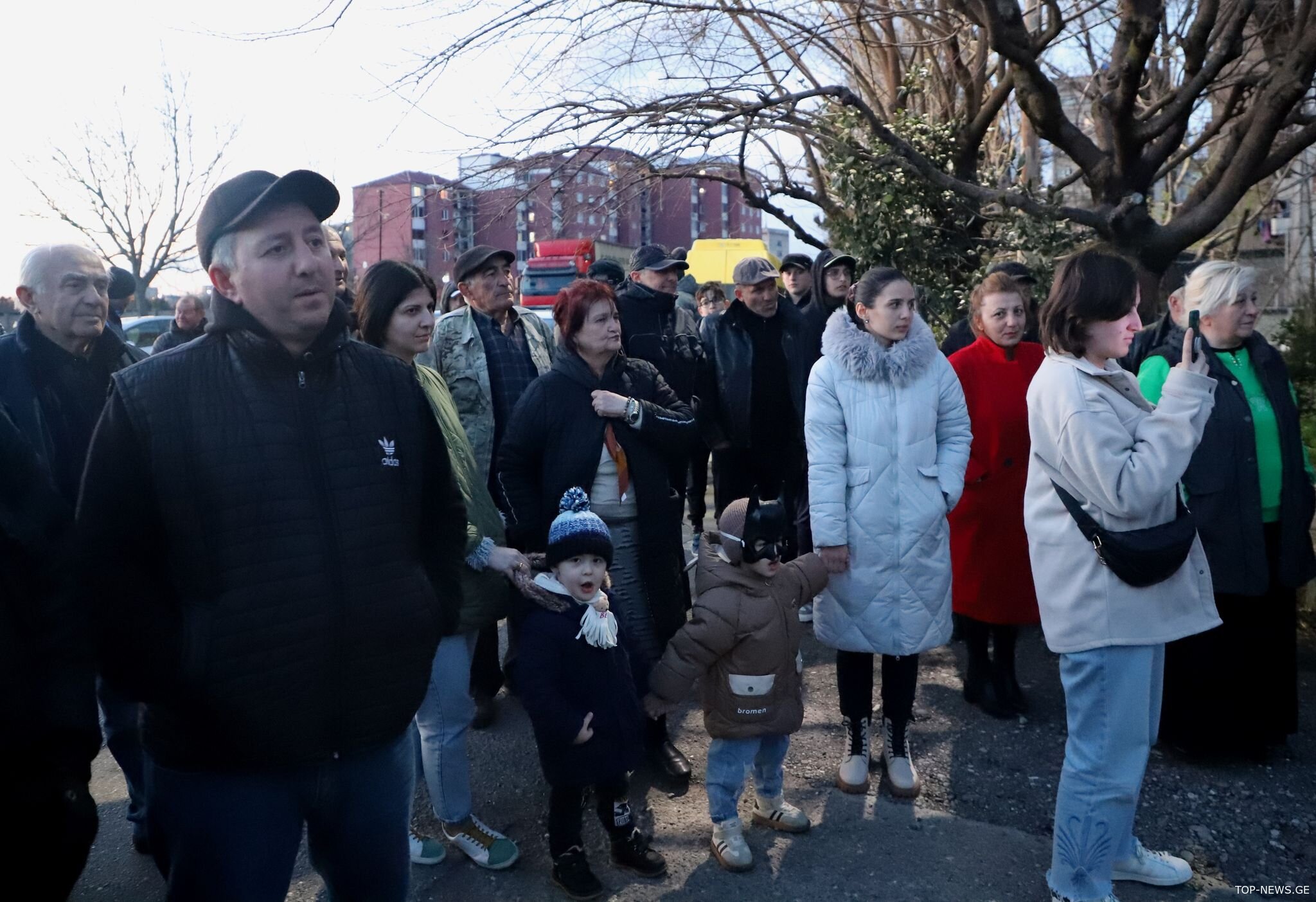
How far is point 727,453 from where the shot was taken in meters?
5.75

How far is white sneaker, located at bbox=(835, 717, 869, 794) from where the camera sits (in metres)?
3.68

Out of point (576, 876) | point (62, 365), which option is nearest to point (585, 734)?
point (576, 876)

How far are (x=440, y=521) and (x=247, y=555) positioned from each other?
0.50 meters

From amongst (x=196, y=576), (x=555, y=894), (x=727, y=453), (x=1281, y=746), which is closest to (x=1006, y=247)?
(x=727, y=453)

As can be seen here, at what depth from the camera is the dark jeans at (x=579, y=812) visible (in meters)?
3.06

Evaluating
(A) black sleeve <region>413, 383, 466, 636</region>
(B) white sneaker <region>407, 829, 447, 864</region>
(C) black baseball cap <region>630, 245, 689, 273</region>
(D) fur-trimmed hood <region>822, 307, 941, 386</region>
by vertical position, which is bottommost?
(B) white sneaker <region>407, 829, 447, 864</region>

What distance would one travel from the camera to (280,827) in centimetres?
190

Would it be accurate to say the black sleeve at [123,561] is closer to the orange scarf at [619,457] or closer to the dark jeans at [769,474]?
the orange scarf at [619,457]

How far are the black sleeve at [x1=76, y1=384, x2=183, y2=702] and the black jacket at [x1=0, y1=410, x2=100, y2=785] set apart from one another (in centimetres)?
5

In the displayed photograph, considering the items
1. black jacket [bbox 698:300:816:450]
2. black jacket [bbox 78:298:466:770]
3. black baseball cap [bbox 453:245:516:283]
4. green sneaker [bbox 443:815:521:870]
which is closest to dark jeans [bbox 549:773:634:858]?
green sneaker [bbox 443:815:521:870]

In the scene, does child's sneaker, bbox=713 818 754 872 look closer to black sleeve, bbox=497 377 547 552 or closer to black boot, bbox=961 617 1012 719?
black sleeve, bbox=497 377 547 552

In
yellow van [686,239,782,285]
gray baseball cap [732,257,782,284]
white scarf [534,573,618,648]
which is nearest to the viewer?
white scarf [534,573,618,648]

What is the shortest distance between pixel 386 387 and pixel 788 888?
2.11 m

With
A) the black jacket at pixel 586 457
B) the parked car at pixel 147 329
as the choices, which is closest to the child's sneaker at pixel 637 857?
the black jacket at pixel 586 457
